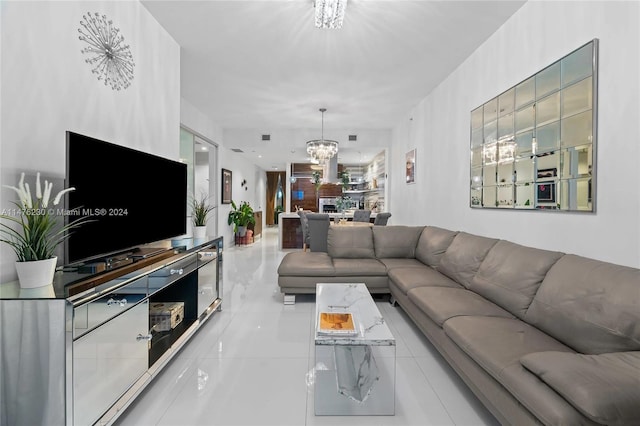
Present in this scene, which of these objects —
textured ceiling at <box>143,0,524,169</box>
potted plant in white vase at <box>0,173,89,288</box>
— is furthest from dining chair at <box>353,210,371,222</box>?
potted plant in white vase at <box>0,173,89,288</box>

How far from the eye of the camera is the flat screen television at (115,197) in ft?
5.44

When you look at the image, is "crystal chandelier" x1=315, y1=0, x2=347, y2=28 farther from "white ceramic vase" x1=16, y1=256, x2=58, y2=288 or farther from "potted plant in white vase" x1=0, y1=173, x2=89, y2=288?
"white ceramic vase" x1=16, y1=256, x2=58, y2=288

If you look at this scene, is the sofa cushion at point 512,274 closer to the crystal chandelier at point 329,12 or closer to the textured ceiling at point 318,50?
the textured ceiling at point 318,50

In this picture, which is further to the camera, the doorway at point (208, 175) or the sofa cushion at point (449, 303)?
the doorway at point (208, 175)

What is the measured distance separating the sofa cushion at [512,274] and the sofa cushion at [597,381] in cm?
72

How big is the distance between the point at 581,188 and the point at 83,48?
11.8 ft

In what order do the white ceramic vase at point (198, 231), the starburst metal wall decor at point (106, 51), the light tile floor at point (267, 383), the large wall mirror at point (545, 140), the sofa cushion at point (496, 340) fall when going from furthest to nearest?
the white ceramic vase at point (198, 231) < the starburst metal wall decor at point (106, 51) < the large wall mirror at point (545, 140) < the light tile floor at point (267, 383) < the sofa cushion at point (496, 340)

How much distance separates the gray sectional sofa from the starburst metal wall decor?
306 cm

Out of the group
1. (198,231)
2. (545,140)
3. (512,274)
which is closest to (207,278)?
(198,231)

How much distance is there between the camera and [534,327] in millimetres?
1850

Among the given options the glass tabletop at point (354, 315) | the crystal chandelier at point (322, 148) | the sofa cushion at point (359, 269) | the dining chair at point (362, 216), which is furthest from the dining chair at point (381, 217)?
the glass tabletop at point (354, 315)

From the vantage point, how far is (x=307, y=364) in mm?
2227

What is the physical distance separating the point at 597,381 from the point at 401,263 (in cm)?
259

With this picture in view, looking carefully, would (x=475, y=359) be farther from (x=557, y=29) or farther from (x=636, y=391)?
(x=557, y=29)
